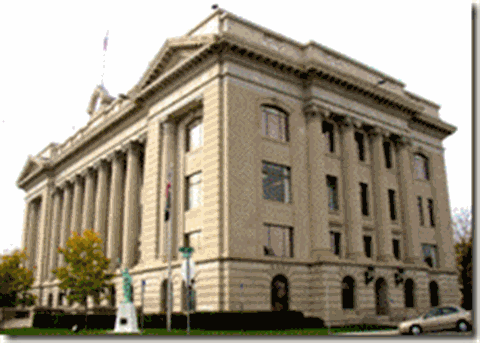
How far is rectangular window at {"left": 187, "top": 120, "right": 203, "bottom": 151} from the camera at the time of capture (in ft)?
129

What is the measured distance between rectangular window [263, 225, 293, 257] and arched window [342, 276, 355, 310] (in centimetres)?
478

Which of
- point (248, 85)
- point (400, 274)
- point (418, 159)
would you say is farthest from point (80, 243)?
point (418, 159)

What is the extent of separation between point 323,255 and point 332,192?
6415 mm

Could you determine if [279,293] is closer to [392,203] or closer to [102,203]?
[392,203]

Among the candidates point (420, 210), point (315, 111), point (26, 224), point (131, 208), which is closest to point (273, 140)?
point (315, 111)

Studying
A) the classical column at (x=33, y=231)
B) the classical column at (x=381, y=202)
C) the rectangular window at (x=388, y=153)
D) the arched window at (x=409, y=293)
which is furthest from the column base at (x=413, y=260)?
the classical column at (x=33, y=231)

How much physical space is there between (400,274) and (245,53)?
21030 mm

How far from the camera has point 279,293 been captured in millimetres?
34344

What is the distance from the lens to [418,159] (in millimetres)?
50500

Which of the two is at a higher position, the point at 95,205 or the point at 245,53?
the point at 245,53

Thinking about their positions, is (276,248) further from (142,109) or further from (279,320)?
(142,109)

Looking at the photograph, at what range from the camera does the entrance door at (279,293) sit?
34031 millimetres

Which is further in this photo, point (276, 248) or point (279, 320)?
point (276, 248)

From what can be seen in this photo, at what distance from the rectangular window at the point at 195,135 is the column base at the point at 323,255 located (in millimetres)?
11536
